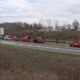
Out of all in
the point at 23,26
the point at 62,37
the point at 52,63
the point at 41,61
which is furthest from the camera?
the point at 23,26

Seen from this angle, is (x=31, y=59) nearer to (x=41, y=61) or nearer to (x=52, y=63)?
(x=41, y=61)

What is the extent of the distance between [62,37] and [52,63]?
65.2m

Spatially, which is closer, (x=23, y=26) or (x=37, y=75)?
(x=37, y=75)

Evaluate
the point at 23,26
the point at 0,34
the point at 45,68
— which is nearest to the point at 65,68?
the point at 45,68

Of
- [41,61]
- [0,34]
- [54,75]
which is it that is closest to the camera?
[54,75]

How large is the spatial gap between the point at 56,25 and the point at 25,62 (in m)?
123

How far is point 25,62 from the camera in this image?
24.9 meters

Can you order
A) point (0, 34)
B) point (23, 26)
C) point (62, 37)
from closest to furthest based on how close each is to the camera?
1. point (62, 37)
2. point (0, 34)
3. point (23, 26)

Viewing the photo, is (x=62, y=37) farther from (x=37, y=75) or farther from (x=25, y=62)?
(x=37, y=75)

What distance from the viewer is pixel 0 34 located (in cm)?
9625

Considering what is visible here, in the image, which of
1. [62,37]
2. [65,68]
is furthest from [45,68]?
[62,37]

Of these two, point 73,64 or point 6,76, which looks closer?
point 6,76

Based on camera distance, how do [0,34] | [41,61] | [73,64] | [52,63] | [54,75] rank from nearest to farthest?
1. [54,75]
2. [73,64]
3. [52,63]
4. [41,61]
5. [0,34]

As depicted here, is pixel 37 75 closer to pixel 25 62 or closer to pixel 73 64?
pixel 73 64
